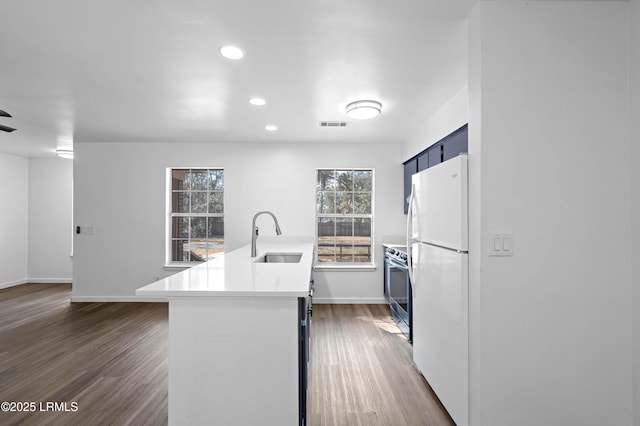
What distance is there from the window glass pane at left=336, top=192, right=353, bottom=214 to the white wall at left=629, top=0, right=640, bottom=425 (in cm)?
358

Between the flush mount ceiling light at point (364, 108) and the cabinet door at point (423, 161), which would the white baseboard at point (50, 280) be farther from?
the cabinet door at point (423, 161)

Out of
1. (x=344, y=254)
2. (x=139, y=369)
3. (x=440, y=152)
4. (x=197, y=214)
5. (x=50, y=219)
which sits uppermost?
(x=440, y=152)

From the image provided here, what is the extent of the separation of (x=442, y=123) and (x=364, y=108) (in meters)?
0.81

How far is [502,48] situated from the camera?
1.68 m

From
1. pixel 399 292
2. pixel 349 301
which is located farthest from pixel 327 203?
pixel 399 292

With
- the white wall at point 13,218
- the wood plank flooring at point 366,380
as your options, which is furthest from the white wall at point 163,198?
the white wall at point 13,218

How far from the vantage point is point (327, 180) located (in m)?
5.05

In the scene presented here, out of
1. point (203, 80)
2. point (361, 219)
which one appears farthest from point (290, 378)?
point (361, 219)

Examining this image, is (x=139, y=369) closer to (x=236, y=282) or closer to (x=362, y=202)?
(x=236, y=282)

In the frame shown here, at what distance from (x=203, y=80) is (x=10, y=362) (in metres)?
2.95

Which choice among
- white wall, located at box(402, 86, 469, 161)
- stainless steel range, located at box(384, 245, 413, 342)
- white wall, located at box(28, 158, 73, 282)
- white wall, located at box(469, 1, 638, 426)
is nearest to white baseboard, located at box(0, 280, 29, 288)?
white wall, located at box(28, 158, 73, 282)

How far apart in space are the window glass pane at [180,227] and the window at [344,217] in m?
2.04

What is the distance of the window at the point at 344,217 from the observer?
503 centimetres

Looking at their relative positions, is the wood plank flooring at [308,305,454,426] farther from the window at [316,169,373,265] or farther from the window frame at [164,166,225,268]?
the window frame at [164,166,225,268]
